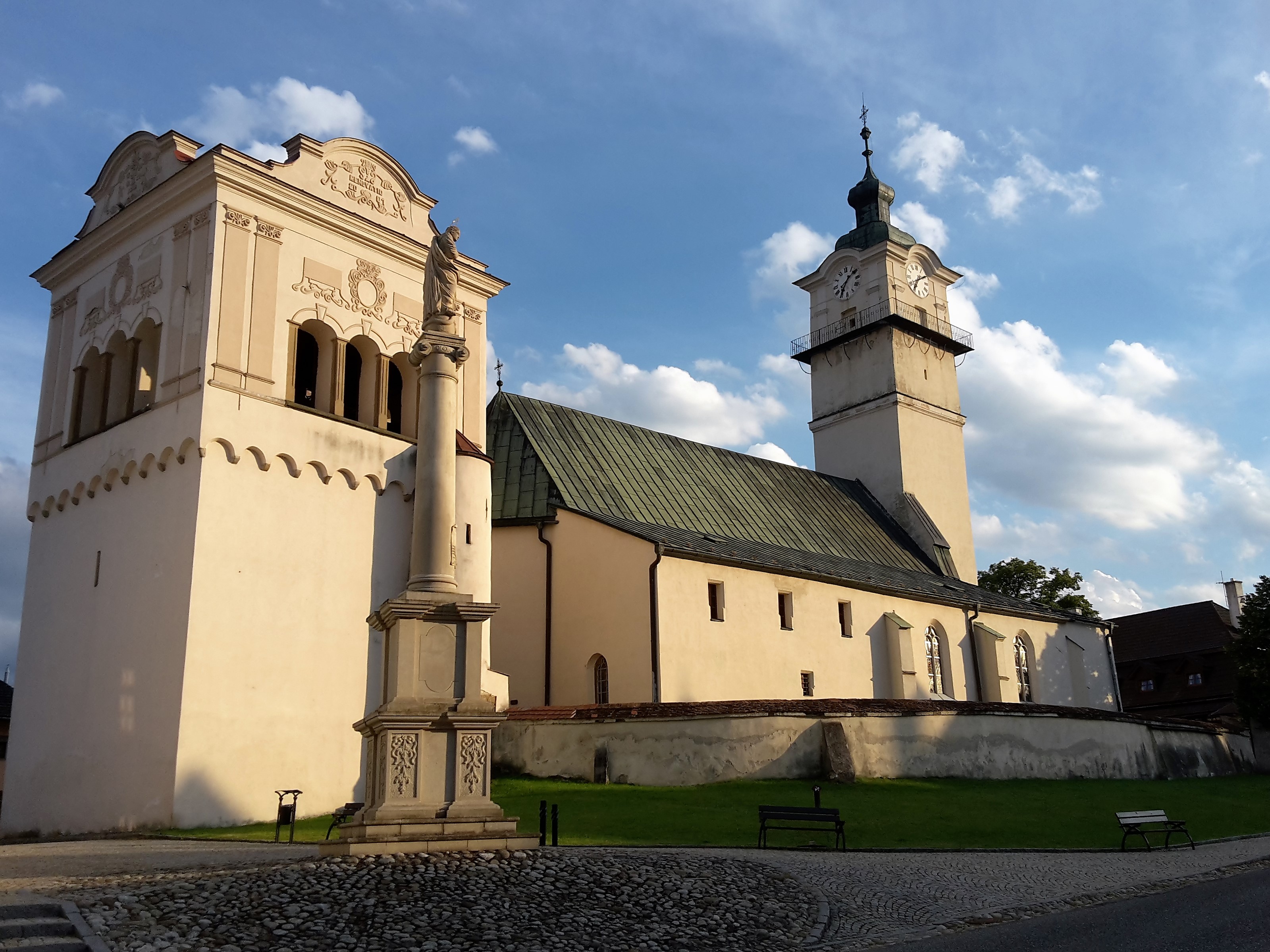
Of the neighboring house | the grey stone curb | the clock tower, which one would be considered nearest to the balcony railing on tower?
the clock tower

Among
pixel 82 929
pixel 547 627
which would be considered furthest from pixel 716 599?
pixel 82 929

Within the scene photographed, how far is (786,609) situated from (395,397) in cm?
1252

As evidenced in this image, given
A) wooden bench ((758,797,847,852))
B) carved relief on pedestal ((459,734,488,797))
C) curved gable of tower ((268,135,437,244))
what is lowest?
wooden bench ((758,797,847,852))

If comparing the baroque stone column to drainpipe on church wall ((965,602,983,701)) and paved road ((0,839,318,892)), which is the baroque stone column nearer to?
paved road ((0,839,318,892))

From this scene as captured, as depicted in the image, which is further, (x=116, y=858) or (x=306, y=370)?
(x=306, y=370)

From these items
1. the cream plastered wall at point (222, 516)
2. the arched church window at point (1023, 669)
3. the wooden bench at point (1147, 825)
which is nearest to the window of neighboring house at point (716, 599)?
the cream plastered wall at point (222, 516)

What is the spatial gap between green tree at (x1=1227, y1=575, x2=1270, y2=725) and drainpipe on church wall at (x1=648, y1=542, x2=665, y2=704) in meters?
21.4

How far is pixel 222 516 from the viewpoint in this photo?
19.6 m

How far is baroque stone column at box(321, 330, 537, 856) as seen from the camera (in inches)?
447

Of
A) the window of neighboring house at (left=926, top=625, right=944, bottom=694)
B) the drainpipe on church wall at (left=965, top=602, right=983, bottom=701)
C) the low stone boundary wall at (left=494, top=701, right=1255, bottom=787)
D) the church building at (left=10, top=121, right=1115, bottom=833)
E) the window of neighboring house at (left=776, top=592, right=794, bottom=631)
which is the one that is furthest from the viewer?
the drainpipe on church wall at (left=965, top=602, right=983, bottom=701)

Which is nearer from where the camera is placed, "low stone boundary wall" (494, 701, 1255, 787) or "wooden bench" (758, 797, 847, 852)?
"wooden bench" (758, 797, 847, 852)

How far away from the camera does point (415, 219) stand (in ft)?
81.1

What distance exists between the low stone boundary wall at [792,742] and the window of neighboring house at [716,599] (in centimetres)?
547

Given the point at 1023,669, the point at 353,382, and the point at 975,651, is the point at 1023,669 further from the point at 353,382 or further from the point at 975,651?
the point at 353,382
